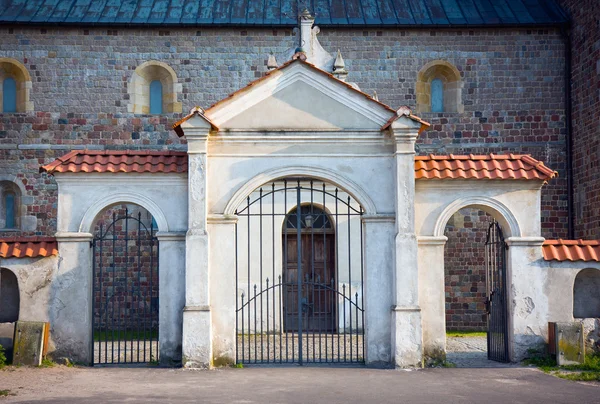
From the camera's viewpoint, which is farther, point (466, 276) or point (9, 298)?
point (466, 276)

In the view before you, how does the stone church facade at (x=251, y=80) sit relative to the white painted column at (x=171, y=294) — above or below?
above

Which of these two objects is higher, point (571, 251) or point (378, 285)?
point (571, 251)

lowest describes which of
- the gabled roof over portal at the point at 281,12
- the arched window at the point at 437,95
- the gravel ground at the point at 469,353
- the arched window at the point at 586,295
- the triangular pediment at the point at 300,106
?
the gravel ground at the point at 469,353

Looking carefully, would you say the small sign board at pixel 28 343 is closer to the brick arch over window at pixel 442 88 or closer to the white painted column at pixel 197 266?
the white painted column at pixel 197 266

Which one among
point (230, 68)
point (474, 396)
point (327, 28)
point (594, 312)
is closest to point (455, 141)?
point (327, 28)

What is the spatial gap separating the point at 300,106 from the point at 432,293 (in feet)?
11.4

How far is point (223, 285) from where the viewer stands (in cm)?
1248

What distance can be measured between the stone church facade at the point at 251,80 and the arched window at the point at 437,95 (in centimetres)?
34

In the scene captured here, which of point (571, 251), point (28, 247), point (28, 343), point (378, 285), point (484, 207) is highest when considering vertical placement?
point (484, 207)

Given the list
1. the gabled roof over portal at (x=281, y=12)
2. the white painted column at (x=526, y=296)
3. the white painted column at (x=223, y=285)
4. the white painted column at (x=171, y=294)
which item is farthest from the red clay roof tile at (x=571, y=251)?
the gabled roof over portal at (x=281, y=12)

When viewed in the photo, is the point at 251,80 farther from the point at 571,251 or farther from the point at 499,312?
the point at 571,251

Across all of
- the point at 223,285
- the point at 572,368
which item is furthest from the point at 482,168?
the point at 223,285

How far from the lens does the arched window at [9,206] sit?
797 inches

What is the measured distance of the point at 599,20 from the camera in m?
18.2
